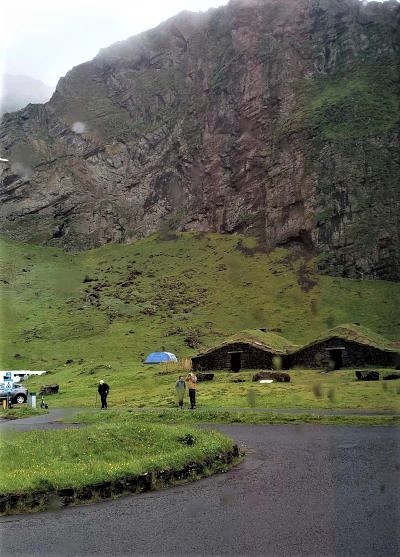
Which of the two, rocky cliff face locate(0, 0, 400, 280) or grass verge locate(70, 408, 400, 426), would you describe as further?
rocky cliff face locate(0, 0, 400, 280)

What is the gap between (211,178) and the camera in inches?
5714

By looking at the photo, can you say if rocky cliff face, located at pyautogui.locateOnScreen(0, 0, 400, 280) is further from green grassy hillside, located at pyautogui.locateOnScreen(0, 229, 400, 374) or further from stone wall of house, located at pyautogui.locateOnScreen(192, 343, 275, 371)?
stone wall of house, located at pyautogui.locateOnScreen(192, 343, 275, 371)

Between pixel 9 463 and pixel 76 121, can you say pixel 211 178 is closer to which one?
pixel 76 121

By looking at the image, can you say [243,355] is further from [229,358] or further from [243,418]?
[243,418]

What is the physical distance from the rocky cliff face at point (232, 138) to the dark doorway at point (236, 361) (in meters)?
59.9

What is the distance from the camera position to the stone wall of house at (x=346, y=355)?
50.5 metres

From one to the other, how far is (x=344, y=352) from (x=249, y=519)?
1678 inches

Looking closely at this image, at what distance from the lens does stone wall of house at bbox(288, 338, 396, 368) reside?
5047 cm

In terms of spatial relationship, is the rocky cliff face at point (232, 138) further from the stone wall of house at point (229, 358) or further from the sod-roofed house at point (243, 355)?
the stone wall of house at point (229, 358)

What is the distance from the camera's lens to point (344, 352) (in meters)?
52.2

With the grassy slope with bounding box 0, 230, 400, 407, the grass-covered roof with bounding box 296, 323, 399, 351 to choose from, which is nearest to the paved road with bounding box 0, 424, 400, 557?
the grass-covered roof with bounding box 296, 323, 399, 351

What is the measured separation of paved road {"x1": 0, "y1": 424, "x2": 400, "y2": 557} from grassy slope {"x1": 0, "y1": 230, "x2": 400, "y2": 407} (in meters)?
47.2

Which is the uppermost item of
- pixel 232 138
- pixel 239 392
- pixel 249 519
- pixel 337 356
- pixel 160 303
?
pixel 232 138

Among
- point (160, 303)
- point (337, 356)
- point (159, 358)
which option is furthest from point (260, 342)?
point (160, 303)
